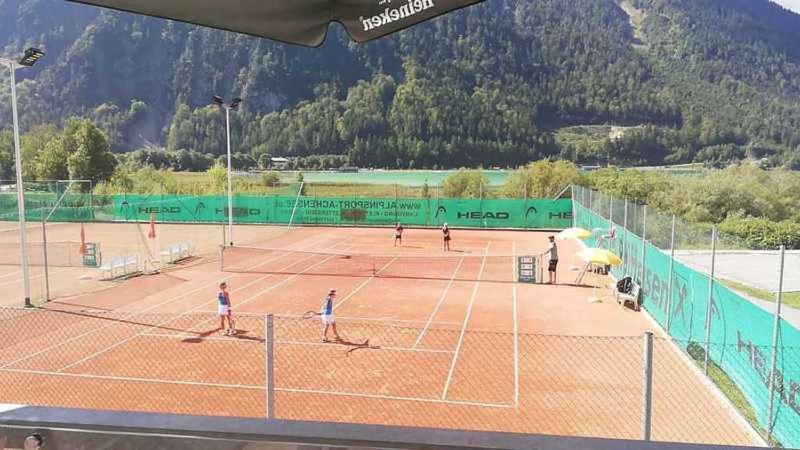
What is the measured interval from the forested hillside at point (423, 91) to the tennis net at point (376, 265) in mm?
109423

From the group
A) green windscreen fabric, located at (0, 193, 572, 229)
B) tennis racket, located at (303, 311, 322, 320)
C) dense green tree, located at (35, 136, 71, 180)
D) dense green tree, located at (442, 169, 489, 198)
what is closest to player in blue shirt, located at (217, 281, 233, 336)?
tennis racket, located at (303, 311, 322, 320)

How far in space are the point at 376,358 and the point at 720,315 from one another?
6489 millimetres

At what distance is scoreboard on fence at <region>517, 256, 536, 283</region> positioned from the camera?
2197 centimetres

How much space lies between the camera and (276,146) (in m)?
142

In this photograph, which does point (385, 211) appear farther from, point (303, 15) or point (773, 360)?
point (303, 15)

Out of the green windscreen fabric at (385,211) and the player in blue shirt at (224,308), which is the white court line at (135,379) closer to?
the player in blue shirt at (224,308)

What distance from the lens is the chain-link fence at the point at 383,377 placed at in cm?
1017

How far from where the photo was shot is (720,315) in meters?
11.1

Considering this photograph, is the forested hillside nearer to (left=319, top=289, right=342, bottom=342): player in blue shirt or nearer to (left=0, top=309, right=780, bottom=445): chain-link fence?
(left=0, top=309, right=780, bottom=445): chain-link fence

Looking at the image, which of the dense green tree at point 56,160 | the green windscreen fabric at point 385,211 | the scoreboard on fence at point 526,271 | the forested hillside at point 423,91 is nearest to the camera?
the scoreboard on fence at point 526,271

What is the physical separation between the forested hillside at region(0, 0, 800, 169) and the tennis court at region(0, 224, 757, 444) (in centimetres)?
11867

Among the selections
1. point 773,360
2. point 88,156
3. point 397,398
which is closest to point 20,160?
point 397,398

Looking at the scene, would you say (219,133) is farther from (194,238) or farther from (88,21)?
(194,238)

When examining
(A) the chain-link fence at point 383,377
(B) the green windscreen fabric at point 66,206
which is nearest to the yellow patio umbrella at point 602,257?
(A) the chain-link fence at point 383,377
